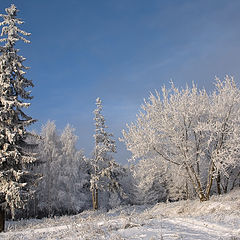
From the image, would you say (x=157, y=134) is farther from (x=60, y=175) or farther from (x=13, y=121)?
(x=60, y=175)

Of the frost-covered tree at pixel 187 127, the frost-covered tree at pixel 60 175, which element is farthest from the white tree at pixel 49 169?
the frost-covered tree at pixel 187 127

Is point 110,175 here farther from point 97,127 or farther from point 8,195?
point 8,195

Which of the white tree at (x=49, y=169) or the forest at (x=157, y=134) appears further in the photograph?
the white tree at (x=49, y=169)

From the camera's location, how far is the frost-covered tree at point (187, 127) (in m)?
17.2

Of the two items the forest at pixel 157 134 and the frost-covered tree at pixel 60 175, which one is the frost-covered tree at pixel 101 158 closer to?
the frost-covered tree at pixel 60 175

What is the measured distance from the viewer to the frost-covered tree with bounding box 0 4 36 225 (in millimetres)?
16750

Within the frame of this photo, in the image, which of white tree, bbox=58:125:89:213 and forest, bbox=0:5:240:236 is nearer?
forest, bbox=0:5:240:236

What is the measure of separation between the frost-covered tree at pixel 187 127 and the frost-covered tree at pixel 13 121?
7379 mm

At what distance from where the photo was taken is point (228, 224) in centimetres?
938

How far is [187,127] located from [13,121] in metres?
12.0

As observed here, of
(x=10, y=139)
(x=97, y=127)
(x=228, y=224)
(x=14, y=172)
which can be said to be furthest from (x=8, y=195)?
(x=97, y=127)

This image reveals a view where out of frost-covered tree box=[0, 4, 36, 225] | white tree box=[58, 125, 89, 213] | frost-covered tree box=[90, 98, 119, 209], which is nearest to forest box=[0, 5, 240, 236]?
frost-covered tree box=[0, 4, 36, 225]

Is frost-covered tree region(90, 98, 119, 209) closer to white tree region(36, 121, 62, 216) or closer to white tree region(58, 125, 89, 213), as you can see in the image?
white tree region(58, 125, 89, 213)

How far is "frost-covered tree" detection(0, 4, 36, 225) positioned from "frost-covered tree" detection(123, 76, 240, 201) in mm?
7379
